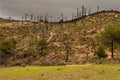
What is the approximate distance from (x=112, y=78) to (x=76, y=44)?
Result: 11392 cm

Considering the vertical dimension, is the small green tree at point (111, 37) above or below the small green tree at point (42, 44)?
above

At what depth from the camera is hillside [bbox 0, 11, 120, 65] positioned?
12150 cm

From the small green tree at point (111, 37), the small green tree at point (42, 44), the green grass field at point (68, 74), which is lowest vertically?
the green grass field at point (68, 74)

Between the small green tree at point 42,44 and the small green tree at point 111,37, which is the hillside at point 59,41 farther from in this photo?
the small green tree at point 111,37

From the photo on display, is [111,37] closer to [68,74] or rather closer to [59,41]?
[68,74]

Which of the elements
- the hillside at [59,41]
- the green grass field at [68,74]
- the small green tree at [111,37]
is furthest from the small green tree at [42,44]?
the green grass field at [68,74]

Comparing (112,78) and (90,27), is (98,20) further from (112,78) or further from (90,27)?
(112,78)

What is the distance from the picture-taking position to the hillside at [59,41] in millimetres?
121500

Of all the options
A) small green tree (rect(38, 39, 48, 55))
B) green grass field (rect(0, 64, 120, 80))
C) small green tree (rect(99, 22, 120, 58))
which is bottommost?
green grass field (rect(0, 64, 120, 80))

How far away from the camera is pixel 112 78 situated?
105 feet

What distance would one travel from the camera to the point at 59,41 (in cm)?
15400

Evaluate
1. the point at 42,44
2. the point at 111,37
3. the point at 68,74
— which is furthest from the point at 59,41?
the point at 68,74

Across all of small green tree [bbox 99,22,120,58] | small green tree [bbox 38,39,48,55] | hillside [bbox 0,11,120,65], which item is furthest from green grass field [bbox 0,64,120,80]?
small green tree [bbox 38,39,48,55]

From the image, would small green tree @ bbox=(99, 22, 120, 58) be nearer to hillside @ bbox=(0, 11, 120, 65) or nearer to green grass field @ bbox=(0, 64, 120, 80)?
hillside @ bbox=(0, 11, 120, 65)
